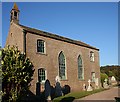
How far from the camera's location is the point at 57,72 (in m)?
27.3

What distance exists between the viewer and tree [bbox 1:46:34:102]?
13.2 meters

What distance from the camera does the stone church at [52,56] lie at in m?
24.3

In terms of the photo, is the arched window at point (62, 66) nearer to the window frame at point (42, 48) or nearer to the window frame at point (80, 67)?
the window frame at point (42, 48)

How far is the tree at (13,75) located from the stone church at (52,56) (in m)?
9.20

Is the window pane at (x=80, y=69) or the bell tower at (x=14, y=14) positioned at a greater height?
the bell tower at (x=14, y=14)

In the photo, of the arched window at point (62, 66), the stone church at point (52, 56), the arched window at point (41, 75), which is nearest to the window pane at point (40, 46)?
the stone church at point (52, 56)

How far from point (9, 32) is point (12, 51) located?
14.9 m

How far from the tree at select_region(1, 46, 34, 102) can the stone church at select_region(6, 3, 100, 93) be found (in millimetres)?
9197

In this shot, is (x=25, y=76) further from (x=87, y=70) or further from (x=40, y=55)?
(x=87, y=70)

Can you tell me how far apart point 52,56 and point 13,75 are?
1382 centimetres

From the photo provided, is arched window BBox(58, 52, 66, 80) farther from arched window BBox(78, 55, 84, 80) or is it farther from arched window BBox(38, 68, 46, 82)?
arched window BBox(78, 55, 84, 80)

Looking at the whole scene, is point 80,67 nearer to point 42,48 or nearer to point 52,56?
point 52,56

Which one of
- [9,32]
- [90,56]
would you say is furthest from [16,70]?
[90,56]

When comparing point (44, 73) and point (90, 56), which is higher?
point (90, 56)
